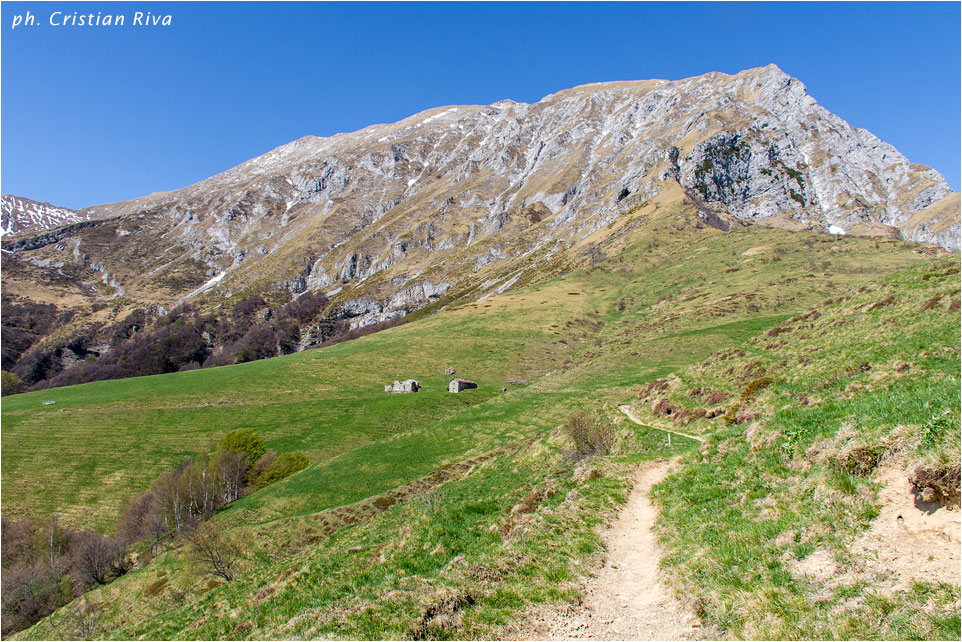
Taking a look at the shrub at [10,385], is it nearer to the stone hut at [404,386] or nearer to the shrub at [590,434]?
the stone hut at [404,386]

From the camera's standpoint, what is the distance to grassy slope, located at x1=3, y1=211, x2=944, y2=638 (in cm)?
1365

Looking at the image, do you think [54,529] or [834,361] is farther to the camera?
[54,529]

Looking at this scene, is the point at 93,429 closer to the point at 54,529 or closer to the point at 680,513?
the point at 54,529

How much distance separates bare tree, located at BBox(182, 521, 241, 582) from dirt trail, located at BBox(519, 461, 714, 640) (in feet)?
84.4

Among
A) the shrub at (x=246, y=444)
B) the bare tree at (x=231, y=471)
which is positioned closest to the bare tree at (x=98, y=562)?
the bare tree at (x=231, y=471)

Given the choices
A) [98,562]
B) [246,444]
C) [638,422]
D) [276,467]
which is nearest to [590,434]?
[638,422]

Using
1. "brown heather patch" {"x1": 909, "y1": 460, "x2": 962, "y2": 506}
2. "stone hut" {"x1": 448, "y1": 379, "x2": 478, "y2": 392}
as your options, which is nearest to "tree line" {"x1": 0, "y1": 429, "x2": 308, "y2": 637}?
"stone hut" {"x1": 448, "y1": 379, "x2": 478, "y2": 392}

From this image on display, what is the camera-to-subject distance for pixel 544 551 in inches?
537

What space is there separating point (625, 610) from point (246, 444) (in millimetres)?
65687

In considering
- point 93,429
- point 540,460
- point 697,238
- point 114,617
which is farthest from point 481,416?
point 697,238

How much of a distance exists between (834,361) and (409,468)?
123 ft

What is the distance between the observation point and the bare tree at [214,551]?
29422 millimetres

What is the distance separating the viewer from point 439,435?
54812 mm

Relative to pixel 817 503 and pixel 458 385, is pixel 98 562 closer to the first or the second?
pixel 817 503
